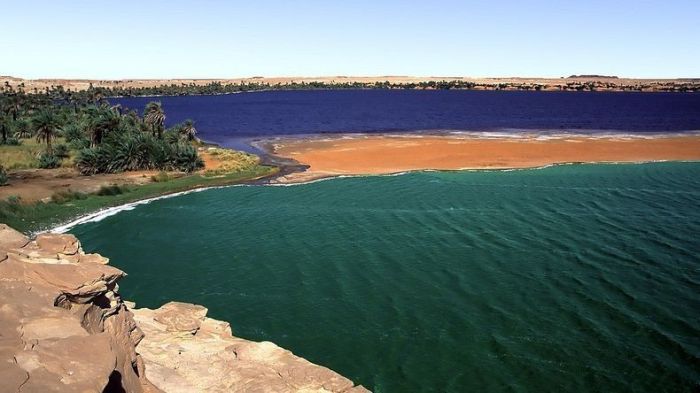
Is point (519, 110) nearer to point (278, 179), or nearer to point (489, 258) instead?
point (278, 179)

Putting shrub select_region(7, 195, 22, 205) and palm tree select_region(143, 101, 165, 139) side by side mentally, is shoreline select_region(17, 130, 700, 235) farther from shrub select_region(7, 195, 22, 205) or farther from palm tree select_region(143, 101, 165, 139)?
palm tree select_region(143, 101, 165, 139)

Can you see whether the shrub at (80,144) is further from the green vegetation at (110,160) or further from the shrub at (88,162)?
the shrub at (88,162)

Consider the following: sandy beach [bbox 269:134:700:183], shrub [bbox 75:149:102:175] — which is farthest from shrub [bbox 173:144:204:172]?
sandy beach [bbox 269:134:700:183]

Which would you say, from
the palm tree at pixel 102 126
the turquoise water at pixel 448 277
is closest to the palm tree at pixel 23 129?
the palm tree at pixel 102 126

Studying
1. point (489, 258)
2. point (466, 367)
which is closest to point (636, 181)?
point (489, 258)

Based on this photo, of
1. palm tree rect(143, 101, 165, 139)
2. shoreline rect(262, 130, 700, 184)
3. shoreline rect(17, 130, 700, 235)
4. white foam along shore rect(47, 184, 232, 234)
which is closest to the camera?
white foam along shore rect(47, 184, 232, 234)

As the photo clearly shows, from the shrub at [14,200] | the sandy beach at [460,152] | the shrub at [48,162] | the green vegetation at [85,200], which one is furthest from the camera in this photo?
the sandy beach at [460,152]

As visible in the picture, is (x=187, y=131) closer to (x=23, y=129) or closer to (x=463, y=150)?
(x=23, y=129)
